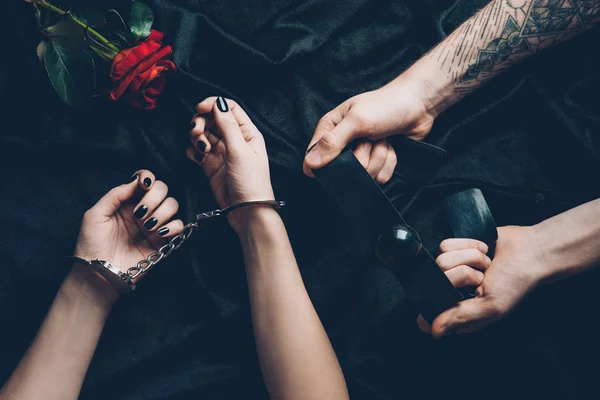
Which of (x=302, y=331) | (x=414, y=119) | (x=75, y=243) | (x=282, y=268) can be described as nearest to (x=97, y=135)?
(x=75, y=243)

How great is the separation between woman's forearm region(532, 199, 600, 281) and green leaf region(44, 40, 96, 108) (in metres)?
1.17

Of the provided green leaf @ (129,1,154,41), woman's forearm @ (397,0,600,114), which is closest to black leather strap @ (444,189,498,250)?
woman's forearm @ (397,0,600,114)

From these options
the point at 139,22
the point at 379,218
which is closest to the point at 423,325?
the point at 379,218

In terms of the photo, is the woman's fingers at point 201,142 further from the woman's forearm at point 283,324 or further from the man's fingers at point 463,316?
the man's fingers at point 463,316

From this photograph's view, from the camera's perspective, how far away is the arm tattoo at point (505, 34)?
111 cm

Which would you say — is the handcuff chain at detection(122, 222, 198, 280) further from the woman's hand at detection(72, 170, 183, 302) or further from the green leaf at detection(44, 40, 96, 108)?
the green leaf at detection(44, 40, 96, 108)

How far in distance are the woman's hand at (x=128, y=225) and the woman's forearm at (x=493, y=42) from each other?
0.75 metres

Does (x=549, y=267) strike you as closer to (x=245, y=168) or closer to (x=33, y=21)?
(x=245, y=168)

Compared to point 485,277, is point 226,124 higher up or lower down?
higher up

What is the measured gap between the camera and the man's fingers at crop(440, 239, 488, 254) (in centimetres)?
109

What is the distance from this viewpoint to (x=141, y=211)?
3.58ft

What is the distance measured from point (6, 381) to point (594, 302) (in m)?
1.56

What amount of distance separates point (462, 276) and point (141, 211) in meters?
0.82

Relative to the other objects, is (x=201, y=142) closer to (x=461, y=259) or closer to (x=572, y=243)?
(x=461, y=259)
